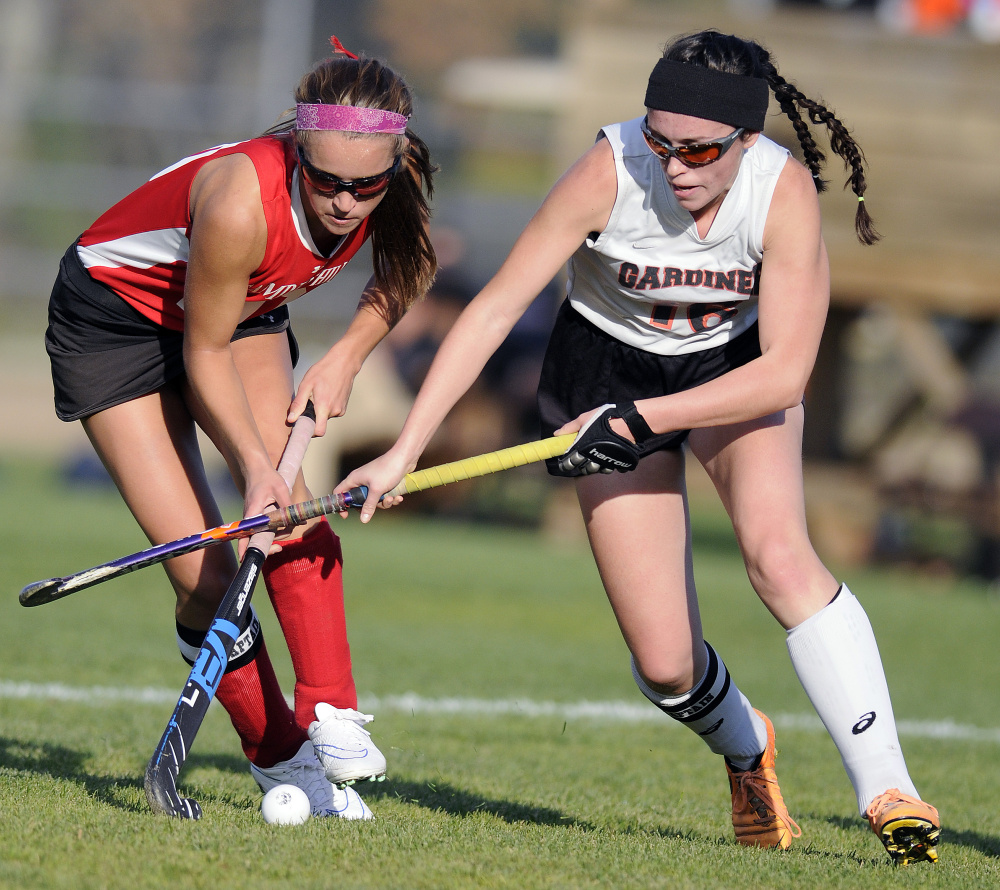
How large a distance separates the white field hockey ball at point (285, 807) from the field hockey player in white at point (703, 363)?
72 centimetres

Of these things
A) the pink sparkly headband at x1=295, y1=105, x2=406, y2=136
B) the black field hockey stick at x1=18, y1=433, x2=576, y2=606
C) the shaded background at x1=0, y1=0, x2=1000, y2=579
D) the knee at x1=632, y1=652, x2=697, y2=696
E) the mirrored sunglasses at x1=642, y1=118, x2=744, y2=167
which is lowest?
the shaded background at x1=0, y1=0, x2=1000, y2=579

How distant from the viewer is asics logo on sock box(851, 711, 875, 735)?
9.77 feet

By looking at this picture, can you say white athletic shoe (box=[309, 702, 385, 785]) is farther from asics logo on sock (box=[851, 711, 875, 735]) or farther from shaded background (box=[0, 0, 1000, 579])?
shaded background (box=[0, 0, 1000, 579])

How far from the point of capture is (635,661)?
3.44m

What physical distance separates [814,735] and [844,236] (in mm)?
6634

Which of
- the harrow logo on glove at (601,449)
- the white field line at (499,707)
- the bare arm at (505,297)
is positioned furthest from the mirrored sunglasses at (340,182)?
Answer: the white field line at (499,707)

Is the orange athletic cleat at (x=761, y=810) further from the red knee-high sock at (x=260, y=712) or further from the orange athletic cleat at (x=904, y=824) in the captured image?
the red knee-high sock at (x=260, y=712)

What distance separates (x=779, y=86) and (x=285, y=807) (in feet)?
6.72

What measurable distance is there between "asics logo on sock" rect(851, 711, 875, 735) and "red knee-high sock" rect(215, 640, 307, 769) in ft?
4.50

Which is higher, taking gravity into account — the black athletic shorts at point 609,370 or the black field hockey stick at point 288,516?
the black athletic shorts at point 609,370

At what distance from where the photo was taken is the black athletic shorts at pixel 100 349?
3258 mm

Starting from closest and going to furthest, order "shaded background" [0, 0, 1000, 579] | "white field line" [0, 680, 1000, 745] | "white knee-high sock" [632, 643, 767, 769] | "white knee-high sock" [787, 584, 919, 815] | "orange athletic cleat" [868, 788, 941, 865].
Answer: "orange athletic cleat" [868, 788, 941, 865]
"white knee-high sock" [787, 584, 919, 815]
"white knee-high sock" [632, 643, 767, 769]
"white field line" [0, 680, 1000, 745]
"shaded background" [0, 0, 1000, 579]

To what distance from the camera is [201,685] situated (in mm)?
2992

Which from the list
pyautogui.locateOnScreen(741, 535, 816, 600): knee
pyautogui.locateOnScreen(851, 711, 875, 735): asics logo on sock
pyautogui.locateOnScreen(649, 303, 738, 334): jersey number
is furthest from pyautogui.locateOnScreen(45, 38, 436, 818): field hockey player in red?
pyautogui.locateOnScreen(851, 711, 875, 735): asics logo on sock
